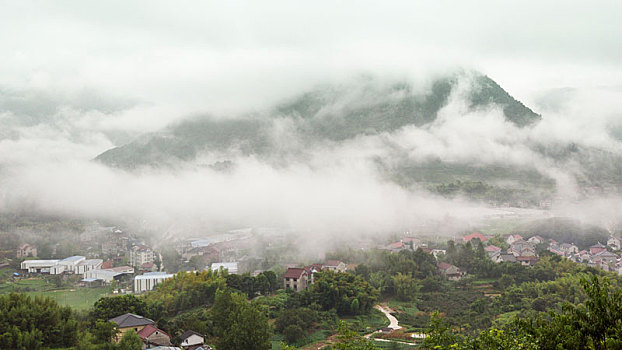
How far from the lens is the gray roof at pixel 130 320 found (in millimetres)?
14149

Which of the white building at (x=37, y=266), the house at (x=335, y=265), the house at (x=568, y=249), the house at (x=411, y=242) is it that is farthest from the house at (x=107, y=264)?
the house at (x=568, y=249)

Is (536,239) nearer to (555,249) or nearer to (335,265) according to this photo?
(555,249)

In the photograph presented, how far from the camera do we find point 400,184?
4156 centimetres

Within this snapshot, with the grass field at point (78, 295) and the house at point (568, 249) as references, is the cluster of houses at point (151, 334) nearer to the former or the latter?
the grass field at point (78, 295)

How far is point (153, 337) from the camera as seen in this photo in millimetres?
13828

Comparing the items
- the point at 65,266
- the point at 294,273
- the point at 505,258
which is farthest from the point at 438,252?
the point at 65,266

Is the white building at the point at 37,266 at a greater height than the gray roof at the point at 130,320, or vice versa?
the white building at the point at 37,266

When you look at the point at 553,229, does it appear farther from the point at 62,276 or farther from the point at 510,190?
the point at 62,276

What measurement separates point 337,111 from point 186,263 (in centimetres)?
3301

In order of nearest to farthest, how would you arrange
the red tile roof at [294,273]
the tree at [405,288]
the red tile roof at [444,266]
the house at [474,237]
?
the tree at [405,288], the red tile roof at [294,273], the red tile roof at [444,266], the house at [474,237]

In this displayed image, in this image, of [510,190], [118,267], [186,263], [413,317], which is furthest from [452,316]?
[510,190]

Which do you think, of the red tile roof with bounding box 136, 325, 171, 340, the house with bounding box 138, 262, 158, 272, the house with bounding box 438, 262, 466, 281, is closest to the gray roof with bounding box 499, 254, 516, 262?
the house with bounding box 438, 262, 466, 281

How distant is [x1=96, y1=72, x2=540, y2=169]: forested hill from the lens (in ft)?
168

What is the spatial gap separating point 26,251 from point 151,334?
19.0m
